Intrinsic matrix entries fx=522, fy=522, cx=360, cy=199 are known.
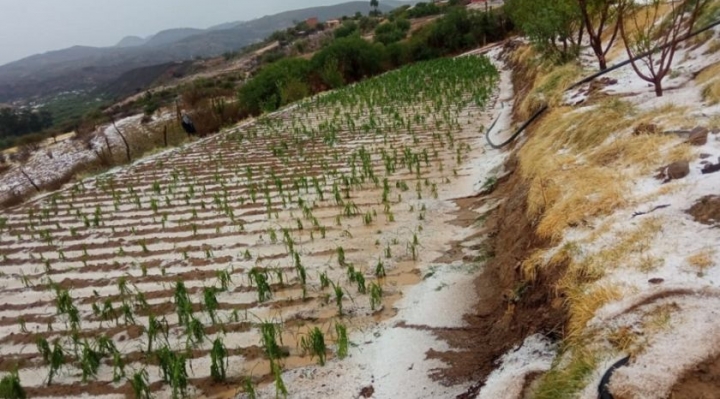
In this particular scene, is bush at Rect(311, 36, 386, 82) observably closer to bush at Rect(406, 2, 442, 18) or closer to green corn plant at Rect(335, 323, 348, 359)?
green corn plant at Rect(335, 323, 348, 359)

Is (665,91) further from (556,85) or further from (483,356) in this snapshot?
(483,356)

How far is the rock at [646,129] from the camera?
14.9 feet

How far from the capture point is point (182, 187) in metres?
8.87

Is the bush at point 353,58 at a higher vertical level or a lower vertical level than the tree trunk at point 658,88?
higher

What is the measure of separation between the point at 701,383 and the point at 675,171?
2.03 meters

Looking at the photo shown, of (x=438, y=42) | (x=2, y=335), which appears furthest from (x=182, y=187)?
(x=438, y=42)

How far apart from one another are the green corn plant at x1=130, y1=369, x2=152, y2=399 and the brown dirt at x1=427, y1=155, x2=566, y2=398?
6.26ft

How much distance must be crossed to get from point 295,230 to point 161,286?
65.4 inches

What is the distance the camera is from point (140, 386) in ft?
11.2

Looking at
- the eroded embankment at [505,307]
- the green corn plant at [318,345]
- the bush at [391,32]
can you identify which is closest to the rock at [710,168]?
the eroded embankment at [505,307]

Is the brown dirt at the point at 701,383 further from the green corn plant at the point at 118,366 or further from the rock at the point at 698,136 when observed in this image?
the green corn plant at the point at 118,366

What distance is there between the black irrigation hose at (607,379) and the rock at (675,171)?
189cm

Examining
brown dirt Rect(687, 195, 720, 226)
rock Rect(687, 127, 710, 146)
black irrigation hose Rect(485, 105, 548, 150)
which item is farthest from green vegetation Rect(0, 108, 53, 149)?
Result: brown dirt Rect(687, 195, 720, 226)

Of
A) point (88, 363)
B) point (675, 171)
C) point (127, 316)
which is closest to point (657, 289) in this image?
point (675, 171)
